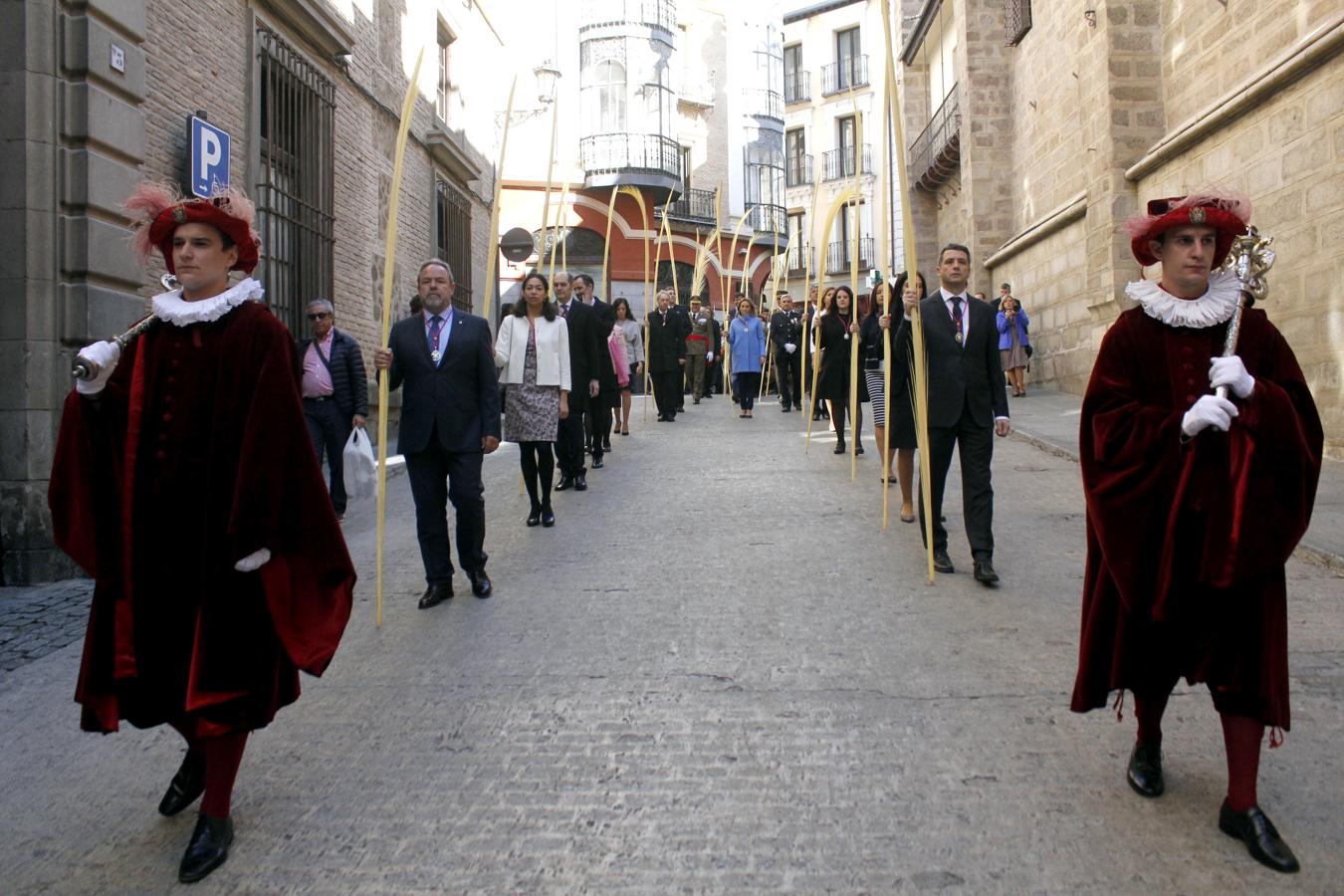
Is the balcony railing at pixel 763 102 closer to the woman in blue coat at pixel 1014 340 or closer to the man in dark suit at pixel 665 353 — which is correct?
the woman in blue coat at pixel 1014 340

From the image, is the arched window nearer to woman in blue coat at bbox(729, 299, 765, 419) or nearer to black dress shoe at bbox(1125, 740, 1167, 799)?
woman in blue coat at bbox(729, 299, 765, 419)

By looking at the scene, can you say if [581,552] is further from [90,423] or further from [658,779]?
[90,423]

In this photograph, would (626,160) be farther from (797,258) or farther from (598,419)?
(598,419)

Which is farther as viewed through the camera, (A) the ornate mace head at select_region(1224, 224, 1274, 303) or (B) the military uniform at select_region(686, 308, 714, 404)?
(B) the military uniform at select_region(686, 308, 714, 404)

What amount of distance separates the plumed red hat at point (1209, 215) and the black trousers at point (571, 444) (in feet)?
20.8

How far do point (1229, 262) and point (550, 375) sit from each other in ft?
17.6

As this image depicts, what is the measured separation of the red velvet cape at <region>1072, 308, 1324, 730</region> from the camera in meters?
3.02

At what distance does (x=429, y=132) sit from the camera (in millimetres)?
15766

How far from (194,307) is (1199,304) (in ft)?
9.12

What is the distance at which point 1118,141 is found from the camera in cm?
1452

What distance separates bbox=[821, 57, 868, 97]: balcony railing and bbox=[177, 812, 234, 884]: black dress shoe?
41519 mm

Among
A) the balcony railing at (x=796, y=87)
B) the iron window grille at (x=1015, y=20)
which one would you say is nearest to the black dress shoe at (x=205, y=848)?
the iron window grille at (x=1015, y=20)

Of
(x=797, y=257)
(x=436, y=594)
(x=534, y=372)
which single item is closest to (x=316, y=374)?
(x=534, y=372)

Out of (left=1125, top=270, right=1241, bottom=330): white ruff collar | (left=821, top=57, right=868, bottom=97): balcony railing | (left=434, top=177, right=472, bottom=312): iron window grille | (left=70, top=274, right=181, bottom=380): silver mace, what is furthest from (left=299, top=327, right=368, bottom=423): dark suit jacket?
(left=821, top=57, right=868, bottom=97): balcony railing
